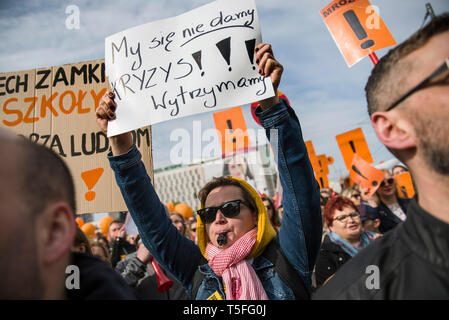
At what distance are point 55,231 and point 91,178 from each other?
2.13m

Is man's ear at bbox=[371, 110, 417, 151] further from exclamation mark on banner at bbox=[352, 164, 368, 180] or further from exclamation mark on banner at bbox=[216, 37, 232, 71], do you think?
exclamation mark on banner at bbox=[352, 164, 368, 180]

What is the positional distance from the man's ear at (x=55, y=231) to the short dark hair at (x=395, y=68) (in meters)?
1.22

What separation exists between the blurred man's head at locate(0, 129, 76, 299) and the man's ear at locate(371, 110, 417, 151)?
1180mm

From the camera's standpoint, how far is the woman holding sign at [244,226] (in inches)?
66.5

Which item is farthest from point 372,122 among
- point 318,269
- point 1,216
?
point 318,269

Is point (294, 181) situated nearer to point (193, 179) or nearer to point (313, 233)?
point (313, 233)

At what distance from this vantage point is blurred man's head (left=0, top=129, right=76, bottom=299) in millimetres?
825

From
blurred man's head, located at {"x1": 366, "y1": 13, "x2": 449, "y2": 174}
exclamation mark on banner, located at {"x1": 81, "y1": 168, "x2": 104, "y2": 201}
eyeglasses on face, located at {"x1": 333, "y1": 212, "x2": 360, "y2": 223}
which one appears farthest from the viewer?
eyeglasses on face, located at {"x1": 333, "y1": 212, "x2": 360, "y2": 223}

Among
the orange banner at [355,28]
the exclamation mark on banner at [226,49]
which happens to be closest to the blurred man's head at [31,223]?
the exclamation mark on banner at [226,49]

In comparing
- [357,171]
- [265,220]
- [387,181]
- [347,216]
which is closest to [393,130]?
[265,220]

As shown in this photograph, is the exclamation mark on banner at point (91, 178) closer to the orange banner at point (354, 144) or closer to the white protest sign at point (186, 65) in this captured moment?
the white protest sign at point (186, 65)

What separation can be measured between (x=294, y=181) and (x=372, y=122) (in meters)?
0.48

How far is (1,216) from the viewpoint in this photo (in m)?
0.82

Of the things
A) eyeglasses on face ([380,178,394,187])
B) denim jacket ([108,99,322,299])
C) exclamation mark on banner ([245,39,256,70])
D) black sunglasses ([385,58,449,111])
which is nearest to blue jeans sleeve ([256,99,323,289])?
denim jacket ([108,99,322,299])
